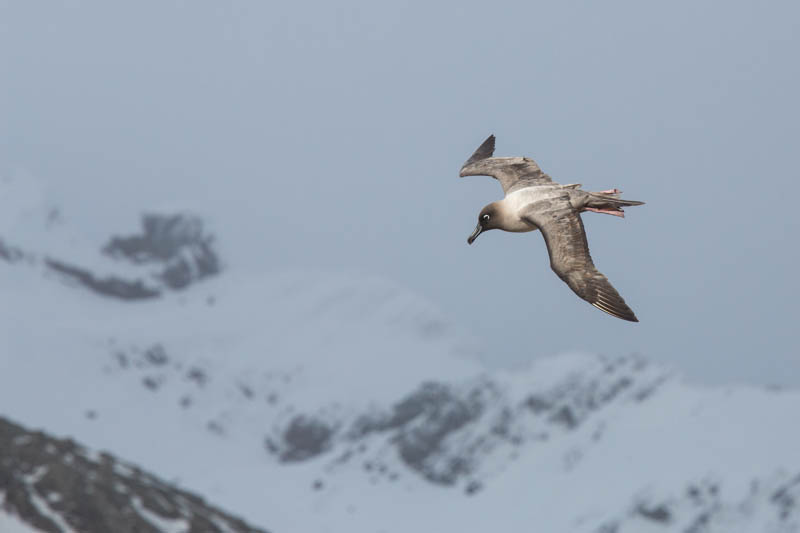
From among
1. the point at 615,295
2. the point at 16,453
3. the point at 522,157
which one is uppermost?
the point at 16,453

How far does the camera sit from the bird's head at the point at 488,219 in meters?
23.2

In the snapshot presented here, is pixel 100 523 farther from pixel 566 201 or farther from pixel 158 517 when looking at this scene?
pixel 566 201

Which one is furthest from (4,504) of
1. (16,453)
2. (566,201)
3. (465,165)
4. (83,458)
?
(566,201)

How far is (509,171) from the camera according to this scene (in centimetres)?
2716

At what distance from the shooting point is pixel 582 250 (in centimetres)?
2300

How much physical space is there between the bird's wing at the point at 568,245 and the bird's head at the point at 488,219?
57cm

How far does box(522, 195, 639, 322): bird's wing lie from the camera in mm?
22391

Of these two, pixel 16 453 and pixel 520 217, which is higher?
pixel 16 453

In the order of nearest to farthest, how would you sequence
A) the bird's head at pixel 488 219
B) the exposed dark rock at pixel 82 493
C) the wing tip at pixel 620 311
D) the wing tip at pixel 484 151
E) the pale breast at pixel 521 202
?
the wing tip at pixel 620 311 → the bird's head at pixel 488 219 → the pale breast at pixel 521 202 → the wing tip at pixel 484 151 → the exposed dark rock at pixel 82 493

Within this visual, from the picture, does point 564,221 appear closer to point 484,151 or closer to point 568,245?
point 568,245

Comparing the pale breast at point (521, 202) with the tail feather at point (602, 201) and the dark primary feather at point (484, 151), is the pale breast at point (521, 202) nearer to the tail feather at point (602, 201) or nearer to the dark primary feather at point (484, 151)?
the tail feather at point (602, 201)

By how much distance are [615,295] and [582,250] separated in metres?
1.58

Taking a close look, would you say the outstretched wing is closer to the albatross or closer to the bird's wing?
the albatross

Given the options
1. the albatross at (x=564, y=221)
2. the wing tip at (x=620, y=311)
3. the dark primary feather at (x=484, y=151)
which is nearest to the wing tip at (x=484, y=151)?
the dark primary feather at (x=484, y=151)
